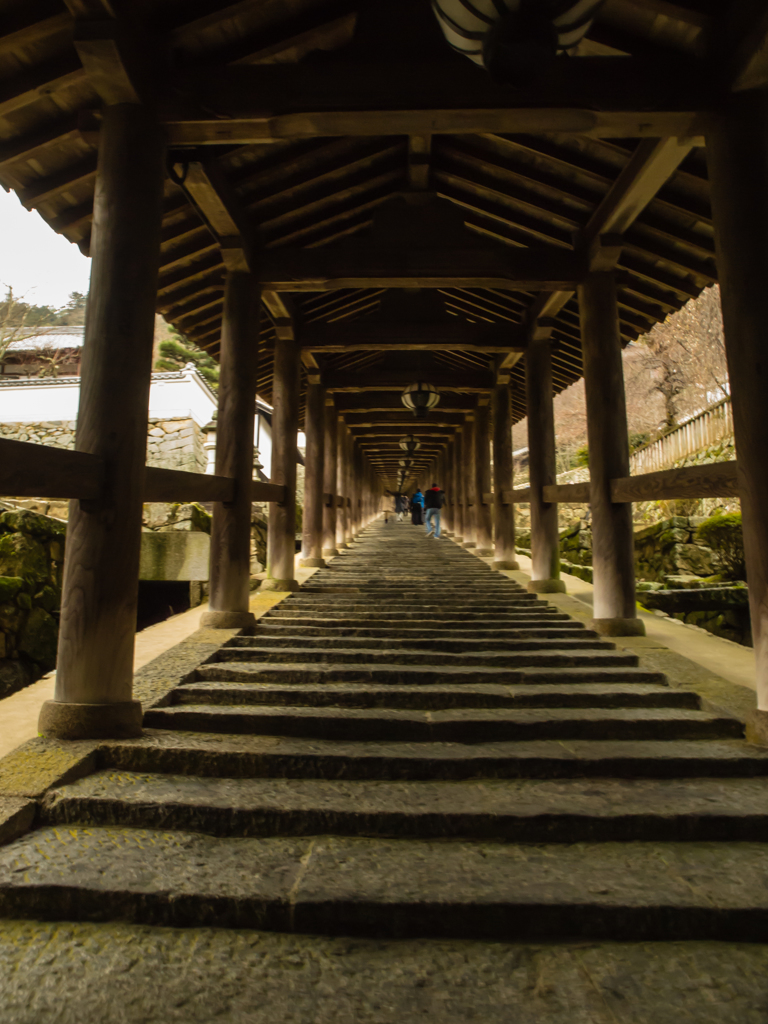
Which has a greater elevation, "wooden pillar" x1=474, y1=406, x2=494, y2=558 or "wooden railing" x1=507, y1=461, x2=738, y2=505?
"wooden pillar" x1=474, y1=406, x2=494, y2=558

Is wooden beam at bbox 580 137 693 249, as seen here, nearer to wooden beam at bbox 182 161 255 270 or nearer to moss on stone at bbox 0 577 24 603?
wooden beam at bbox 182 161 255 270

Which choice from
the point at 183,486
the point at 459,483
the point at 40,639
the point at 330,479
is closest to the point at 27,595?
the point at 40,639

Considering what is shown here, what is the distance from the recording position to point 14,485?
8.86 feet

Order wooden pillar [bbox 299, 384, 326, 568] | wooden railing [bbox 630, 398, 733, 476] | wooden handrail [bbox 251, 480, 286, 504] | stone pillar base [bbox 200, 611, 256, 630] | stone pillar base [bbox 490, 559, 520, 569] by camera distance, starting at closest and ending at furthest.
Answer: stone pillar base [bbox 200, 611, 256, 630] < wooden handrail [bbox 251, 480, 286, 504] < stone pillar base [bbox 490, 559, 520, 569] < wooden pillar [bbox 299, 384, 326, 568] < wooden railing [bbox 630, 398, 733, 476]

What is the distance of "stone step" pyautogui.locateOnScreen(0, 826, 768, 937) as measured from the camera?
2053 mm

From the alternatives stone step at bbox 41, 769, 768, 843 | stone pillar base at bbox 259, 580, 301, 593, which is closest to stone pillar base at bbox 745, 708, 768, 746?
stone step at bbox 41, 769, 768, 843

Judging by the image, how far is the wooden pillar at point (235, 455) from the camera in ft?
17.3

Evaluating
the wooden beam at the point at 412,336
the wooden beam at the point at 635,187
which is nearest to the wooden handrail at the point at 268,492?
the wooden beam at the point at 412,336

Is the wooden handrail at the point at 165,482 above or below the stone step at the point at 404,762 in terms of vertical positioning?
above

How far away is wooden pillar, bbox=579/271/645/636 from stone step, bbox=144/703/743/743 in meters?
1.75

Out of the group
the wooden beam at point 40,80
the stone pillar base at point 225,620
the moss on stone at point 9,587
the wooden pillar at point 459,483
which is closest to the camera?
the wooden beam at point 40,80

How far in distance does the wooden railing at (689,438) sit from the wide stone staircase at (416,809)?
13413 millimetres

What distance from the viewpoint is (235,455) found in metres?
5.51

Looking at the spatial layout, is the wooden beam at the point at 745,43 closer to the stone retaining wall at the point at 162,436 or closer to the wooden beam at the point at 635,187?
the wooden beam at the point at 635,187
